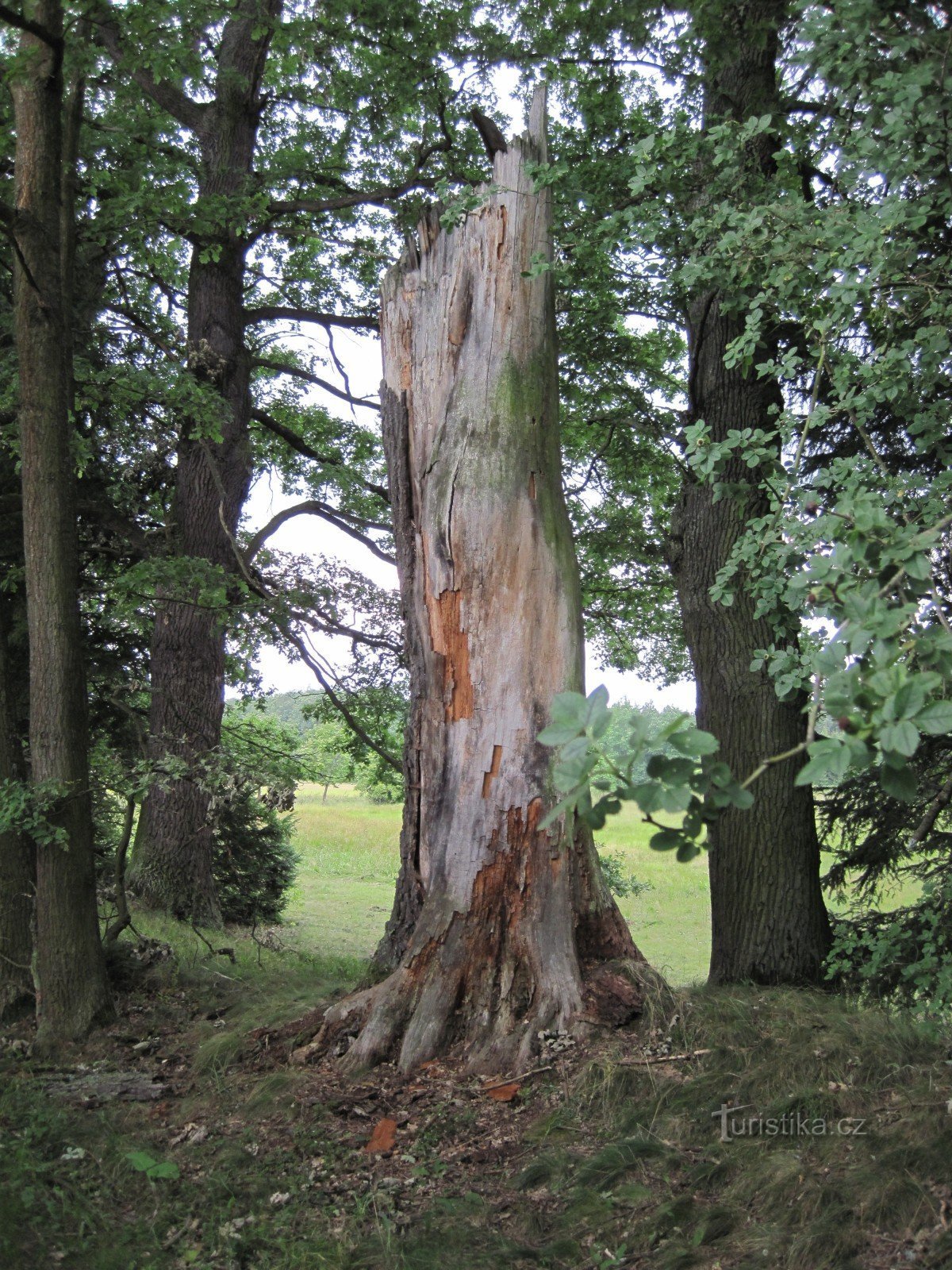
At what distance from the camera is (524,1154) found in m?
4.11

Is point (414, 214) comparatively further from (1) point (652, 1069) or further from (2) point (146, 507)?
(1) point (652, 1069)

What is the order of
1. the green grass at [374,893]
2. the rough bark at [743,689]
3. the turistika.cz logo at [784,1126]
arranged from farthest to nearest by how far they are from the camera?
1. the green grass at [374,893]
2. the rough bark at [743,689]
3. the turistika.cz logo at [784,1126]

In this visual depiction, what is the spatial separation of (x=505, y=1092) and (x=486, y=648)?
2.13 meters

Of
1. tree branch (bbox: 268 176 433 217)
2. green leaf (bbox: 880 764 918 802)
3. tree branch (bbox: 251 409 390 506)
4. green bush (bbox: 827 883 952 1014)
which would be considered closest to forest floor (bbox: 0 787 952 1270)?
green bush (bbox: 827 883 952 1014)

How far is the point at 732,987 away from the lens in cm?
570

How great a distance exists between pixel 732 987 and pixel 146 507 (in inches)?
299

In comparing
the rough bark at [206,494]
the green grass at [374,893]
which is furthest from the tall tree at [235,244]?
the green grass at [374,893]

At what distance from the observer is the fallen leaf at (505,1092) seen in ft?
14.9

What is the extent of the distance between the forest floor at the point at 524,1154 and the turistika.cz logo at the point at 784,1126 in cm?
1

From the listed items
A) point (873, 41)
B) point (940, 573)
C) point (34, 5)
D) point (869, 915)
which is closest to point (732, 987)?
point (869, 915)

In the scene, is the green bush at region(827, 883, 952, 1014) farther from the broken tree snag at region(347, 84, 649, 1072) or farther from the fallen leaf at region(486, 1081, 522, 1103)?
the fallen leaf at region(486, 1081, 522, 1103)

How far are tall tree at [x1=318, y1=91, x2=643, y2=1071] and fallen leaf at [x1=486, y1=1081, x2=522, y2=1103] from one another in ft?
Result: 0.50

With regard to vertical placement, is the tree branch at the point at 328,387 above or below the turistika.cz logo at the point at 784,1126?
above

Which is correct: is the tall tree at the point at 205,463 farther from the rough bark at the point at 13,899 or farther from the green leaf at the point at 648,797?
the green leaf at the point at 648,797
